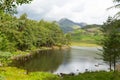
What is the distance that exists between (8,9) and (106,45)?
46062mm

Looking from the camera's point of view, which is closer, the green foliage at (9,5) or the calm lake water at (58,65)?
the green foliage at (9,5)

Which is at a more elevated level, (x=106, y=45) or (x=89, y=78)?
(x=106, y=45)

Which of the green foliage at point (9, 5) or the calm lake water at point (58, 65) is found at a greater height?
the green foliage at point (9, 5)

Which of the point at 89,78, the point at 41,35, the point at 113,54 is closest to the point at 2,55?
the point at 89,78

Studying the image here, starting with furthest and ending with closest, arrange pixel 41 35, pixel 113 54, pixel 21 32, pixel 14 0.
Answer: pixel 41 35 < pixel 21 32 < pixel 113 54 < pixel 14 0

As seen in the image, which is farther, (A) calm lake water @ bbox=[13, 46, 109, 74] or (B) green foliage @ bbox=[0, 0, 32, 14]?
(A) calm lake water @ bbox=[13, 46, 109, 74]

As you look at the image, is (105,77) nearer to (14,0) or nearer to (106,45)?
(106,45)

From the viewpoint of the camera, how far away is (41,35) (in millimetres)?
175625


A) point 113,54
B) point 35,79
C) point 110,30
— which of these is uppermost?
point 110,30

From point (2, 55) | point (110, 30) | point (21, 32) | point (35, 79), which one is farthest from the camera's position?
point (21, 32)

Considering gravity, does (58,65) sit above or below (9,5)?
below

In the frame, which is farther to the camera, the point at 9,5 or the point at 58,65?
the point at 58,65

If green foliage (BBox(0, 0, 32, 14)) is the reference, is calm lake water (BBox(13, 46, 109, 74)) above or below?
below

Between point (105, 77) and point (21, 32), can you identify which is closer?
point (105, 77)
